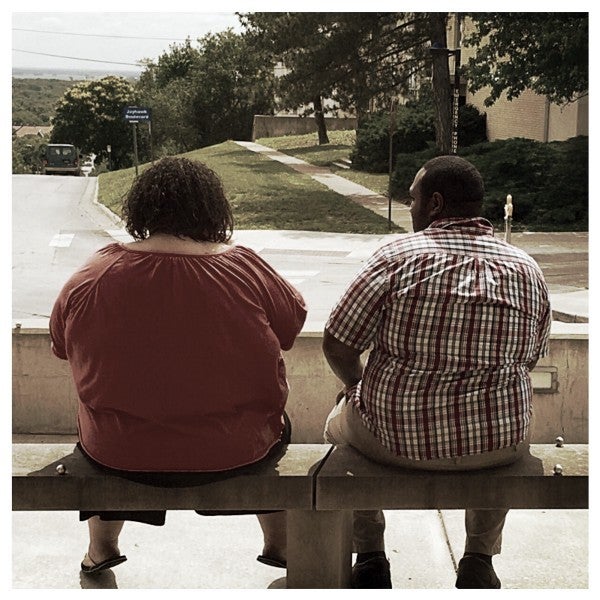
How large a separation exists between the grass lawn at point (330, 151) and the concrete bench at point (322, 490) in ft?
79.8

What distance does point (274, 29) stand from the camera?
25.0 meters

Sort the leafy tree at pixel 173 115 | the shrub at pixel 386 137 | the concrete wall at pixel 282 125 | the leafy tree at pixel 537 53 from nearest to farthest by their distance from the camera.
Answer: the leafy tree at pixel 537 53
the shrub at pixel 386 137
the concrete wall at pixel 282 125
the leafy tree at pixel 173 115

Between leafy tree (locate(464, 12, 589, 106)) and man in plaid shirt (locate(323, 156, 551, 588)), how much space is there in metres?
17.8

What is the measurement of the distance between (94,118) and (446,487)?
58.7 meters

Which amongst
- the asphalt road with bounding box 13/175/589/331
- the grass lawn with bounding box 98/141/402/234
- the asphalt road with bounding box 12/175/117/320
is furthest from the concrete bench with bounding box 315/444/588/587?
the grass lawn with bounding box 98/141/402/234

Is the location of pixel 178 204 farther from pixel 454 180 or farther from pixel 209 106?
pixel 209 106

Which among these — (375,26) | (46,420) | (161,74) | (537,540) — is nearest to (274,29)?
(375,26)

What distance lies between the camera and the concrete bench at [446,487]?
3.01 meters

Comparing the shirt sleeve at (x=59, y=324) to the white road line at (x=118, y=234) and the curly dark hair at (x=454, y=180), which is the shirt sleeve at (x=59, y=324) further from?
the white road line at (x=118, y=234)

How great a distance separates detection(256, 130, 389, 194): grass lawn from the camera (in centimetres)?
2942

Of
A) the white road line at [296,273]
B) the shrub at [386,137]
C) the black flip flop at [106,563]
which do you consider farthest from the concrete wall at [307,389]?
the shrub at [386,137]

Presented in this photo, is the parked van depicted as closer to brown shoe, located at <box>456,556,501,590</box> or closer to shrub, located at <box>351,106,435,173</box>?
shrub, located at <box>351,106,435,173</box>

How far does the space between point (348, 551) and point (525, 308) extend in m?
0.98

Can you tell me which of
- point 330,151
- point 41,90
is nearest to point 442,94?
point 330,151
